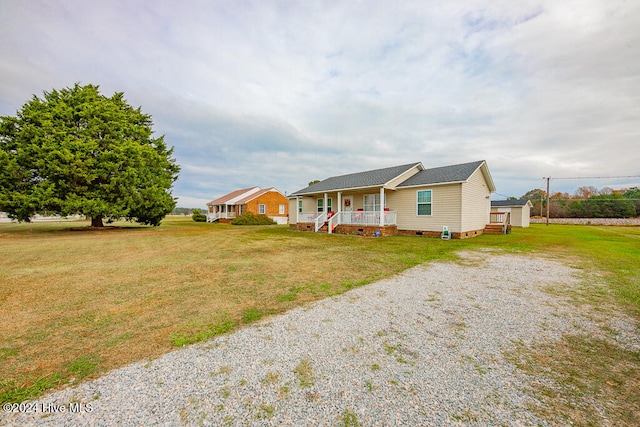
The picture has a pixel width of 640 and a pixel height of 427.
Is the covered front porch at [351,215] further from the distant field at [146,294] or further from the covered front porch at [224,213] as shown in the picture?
the covered front porch at [224,213]

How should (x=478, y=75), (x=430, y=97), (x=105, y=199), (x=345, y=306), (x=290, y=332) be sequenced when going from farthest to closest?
(x=430, y=97), (x=105, y=199), (x=478, y=75), (x=345, y=306), (x=290, y=332)

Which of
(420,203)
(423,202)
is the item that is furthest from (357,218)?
(423,202)

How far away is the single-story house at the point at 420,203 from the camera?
1434cm

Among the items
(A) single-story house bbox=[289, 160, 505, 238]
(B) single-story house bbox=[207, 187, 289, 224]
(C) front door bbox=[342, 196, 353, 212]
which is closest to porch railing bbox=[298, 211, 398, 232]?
(A) single-story house bbox=[289, 160, 505, 238]

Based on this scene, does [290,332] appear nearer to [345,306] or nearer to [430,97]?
[345,306]

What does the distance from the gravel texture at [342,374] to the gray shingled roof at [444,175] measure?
36.6 feet

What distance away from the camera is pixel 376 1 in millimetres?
10719

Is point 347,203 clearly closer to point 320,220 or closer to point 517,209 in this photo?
point 320,220

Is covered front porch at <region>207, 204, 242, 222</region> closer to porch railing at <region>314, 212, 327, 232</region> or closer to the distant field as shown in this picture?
porch railing at <region>314, 212, 327, 232</region>

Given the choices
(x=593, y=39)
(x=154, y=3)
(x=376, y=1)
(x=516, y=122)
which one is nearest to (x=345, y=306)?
(x=376, y=1)

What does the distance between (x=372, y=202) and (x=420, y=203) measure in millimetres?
3466

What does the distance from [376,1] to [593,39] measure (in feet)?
36.7

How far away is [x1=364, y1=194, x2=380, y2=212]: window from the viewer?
688 inches

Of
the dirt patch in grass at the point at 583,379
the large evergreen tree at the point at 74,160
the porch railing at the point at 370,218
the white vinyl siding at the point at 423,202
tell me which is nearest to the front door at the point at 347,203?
the porch railing at the point at 370,218
